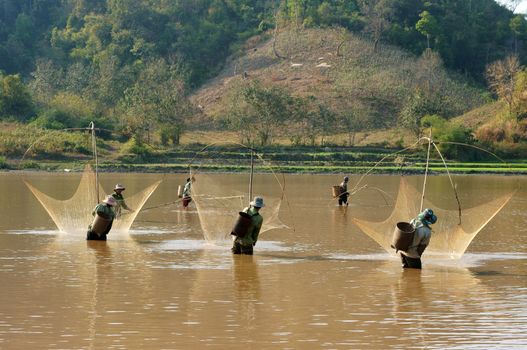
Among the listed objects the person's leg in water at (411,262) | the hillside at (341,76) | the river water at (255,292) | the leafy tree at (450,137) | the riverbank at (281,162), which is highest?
the hillside at (341,76)

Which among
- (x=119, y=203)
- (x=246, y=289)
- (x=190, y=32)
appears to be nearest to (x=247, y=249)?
(x=246, y=289)

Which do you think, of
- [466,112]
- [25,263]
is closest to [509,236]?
[25,263]

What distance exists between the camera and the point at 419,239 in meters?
16.0

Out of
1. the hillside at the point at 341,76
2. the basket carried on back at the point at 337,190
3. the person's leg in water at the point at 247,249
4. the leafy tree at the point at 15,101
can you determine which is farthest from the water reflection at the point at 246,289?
the hillside at the point at 341,76

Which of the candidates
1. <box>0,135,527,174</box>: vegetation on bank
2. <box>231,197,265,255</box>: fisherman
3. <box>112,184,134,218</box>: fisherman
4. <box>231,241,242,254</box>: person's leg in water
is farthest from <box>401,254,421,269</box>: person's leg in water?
<box>0,135,527,174</box>: vegetation on bank

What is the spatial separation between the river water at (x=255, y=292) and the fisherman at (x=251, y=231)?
21 centimetres

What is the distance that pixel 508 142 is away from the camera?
69.4 meters

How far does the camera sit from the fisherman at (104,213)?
19141 millimetres

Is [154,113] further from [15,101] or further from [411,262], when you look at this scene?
[411,262]

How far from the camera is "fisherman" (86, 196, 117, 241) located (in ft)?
62.8

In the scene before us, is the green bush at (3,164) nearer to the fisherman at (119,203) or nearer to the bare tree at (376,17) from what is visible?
the fisherman at (119,203)

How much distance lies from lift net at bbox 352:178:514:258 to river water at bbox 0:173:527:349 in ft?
1.16

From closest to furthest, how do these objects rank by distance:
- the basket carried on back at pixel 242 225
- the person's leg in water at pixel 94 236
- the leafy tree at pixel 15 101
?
the basket carried on back at pixel 242 225 → the person's leg in water at pixel 94 236 → the leafy tree at pixel 15 101

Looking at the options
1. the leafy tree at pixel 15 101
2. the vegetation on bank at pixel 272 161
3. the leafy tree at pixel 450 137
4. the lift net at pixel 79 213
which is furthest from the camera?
the leafy tree at pixel 15 101
